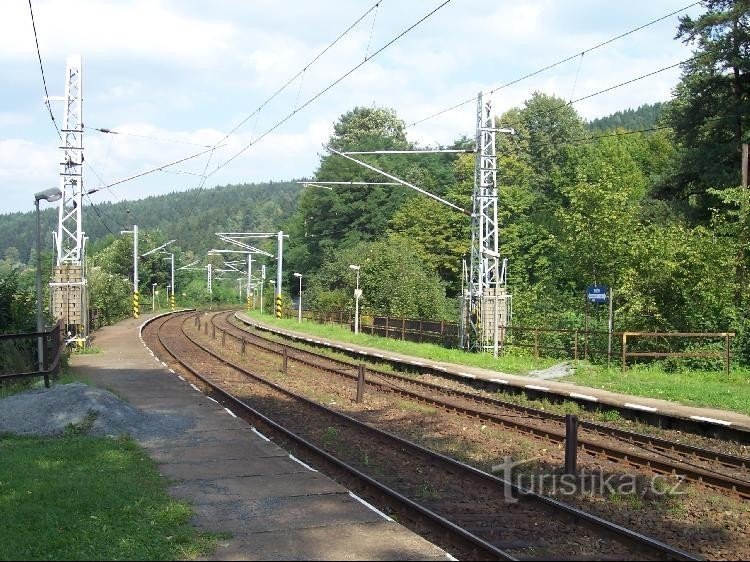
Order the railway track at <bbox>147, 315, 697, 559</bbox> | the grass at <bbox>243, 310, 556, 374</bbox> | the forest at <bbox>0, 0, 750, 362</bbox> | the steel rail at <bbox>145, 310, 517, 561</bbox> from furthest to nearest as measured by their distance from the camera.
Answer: the grass at <bbox>243, 310, 556, 374</bbox> < the forest at <bbox>0, 0, 750, 362</bbox> < the railway track at <bbox>147, 315, 697, 559</bbox> < the steel rail at <bbox>145, 310, 517, 561</bbox>

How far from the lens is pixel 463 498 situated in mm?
9922

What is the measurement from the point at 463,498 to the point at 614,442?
519 centimetres

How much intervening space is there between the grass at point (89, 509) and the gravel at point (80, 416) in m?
1.65

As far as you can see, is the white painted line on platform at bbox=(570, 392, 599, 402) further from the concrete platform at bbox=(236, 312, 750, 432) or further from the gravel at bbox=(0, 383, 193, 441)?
the gravel at bbox=(0, 383, 193, 441)

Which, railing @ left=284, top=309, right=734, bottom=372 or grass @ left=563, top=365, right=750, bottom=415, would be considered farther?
railing @ left=284, top=309, right=734, bottom=372

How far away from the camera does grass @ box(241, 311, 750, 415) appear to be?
697 inches

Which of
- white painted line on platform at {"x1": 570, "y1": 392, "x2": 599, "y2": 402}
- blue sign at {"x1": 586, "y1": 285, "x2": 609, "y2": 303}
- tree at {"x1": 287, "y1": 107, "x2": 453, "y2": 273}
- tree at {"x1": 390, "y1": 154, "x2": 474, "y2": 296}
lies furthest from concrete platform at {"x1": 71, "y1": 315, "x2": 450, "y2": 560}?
tree at {"x1": 287, "y1": 107, "x2": 453, "y2": 273}

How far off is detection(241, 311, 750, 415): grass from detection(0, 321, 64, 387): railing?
13.0 m

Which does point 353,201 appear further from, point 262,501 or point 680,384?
point 262,501

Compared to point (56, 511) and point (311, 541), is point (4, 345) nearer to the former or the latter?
point (56, 511)

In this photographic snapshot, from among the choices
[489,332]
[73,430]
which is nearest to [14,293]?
[73,430]

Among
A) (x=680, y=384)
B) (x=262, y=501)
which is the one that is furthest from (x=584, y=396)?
(x=262, y=501)

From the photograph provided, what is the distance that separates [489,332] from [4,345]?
16.1 meters

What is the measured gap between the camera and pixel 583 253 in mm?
26141
